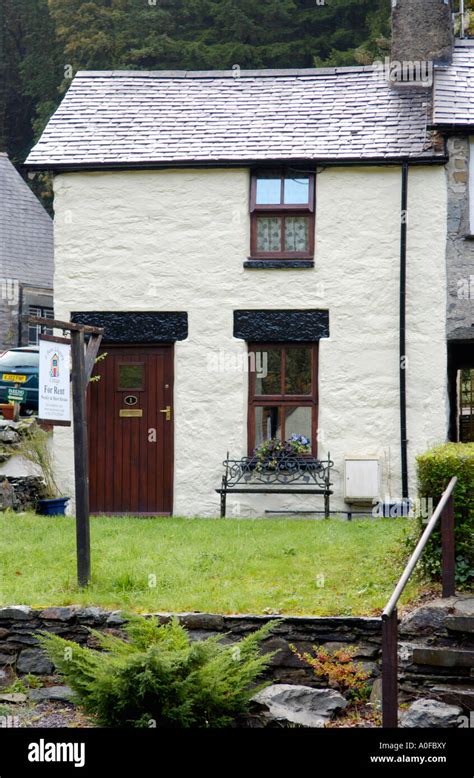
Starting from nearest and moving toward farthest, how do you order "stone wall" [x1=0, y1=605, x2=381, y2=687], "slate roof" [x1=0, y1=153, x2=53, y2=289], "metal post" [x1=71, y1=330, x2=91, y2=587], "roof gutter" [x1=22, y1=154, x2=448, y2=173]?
"stone wall" [x1=0, y1=605, x2=381, y2=687], "metal post" [x1=71, y1=330, x2=91, y2=587], "roof gutter" [x1=22, y1=154, x2=448, y2=173], "slate roof" [x1=0, y1=153, x2=53, y2=289]

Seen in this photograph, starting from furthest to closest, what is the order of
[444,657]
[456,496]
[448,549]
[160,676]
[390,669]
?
[456,496]
[448,549]
[444,657]
[160,676]
[390,669]

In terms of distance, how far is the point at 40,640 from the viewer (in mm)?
9062

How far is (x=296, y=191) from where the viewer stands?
1653 cm

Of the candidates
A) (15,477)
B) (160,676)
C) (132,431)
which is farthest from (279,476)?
(160,676)

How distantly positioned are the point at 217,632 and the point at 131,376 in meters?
7.70

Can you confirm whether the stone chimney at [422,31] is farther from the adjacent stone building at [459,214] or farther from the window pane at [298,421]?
the window pane at [298,421]

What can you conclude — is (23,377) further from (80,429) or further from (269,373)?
(80,429)

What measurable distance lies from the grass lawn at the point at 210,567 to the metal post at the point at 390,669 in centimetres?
206

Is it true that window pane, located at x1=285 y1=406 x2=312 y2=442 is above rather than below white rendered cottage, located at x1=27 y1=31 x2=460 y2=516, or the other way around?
below

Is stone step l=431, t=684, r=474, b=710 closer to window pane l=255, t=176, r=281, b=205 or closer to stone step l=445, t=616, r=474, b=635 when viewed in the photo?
stone step l=445, t=616, r=474, b=635

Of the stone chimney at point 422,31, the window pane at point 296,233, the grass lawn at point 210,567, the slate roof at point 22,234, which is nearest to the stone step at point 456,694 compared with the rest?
the grass lawn at point 210,567

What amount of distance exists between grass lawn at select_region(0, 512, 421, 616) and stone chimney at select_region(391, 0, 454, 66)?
311 inches

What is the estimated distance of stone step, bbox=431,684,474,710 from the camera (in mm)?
8258

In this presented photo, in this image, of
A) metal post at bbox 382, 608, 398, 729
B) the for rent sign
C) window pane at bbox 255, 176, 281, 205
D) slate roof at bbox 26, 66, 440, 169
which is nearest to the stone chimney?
slate roof at bbox 26, 66, 440, 169
